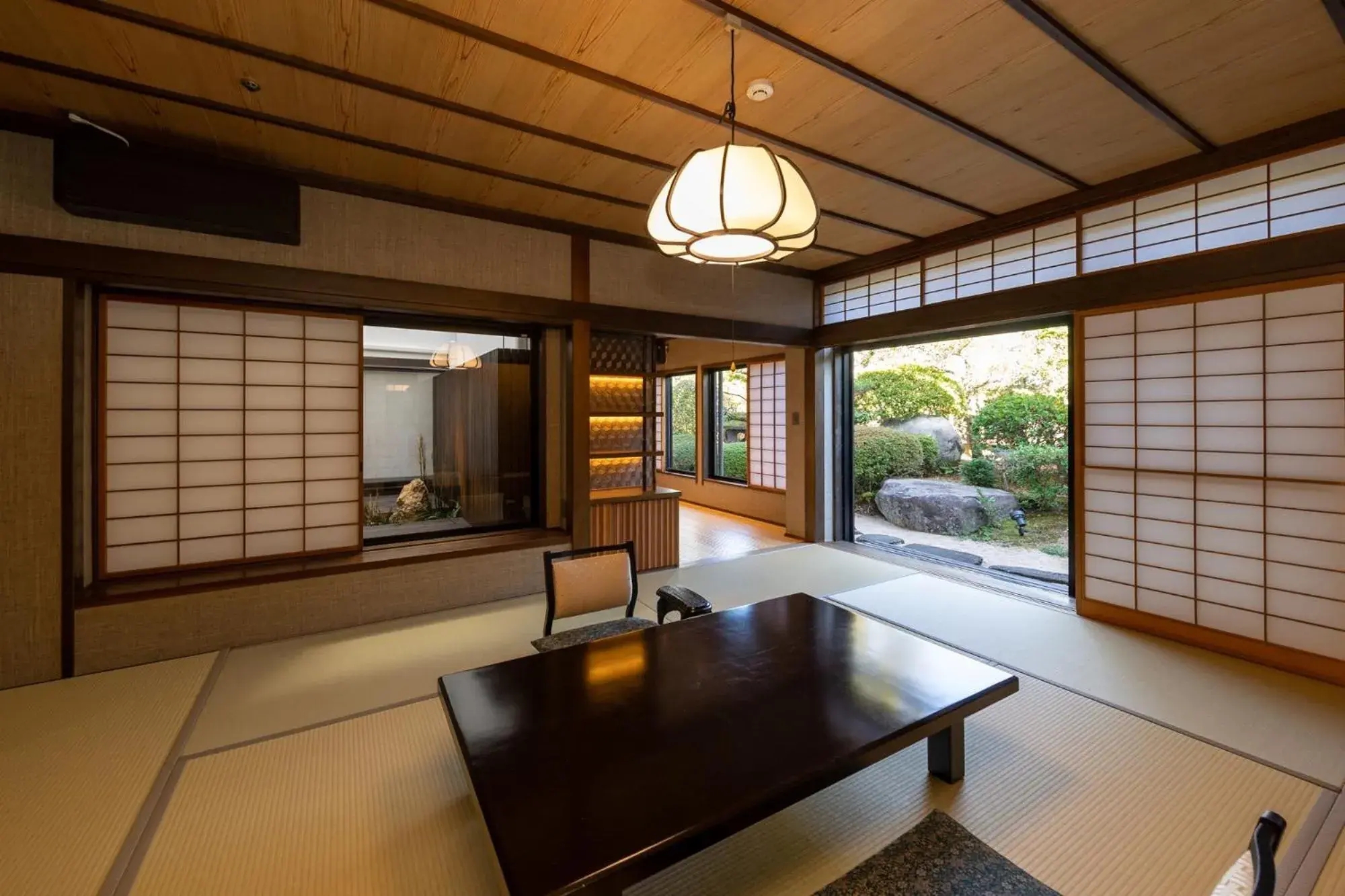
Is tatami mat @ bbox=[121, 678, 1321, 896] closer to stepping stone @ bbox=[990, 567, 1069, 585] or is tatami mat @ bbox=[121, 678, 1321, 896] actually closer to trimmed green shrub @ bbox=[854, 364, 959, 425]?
stepping stone @ bbox=[990, 567, 1069, 585]

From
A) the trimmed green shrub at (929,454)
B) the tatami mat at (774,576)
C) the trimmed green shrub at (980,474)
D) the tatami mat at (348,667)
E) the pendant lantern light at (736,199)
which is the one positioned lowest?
the tatami mat at (348,667)

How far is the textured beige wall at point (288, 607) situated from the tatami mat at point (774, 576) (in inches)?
44.4

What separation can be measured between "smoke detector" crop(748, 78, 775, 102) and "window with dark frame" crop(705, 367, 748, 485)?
5.08m

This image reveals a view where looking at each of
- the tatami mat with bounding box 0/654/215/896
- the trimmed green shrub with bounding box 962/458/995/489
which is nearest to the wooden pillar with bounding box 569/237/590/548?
the tatami mat with bounding box 0/654/215/896

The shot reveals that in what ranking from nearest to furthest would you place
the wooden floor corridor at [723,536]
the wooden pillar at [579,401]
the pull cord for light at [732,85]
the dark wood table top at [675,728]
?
the dark wood table top at [675,728] < the pull cord for light at [732,85] < the wooden pillar at [579,401] < the wooden floor corridor at [723,536]

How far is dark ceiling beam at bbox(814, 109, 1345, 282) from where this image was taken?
2711 millimetres

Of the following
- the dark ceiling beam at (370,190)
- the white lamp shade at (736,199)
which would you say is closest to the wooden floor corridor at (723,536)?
the dark ceiling beam at (370,190)

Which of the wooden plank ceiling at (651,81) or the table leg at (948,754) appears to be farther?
the wooden plank ceiling at (651,81)

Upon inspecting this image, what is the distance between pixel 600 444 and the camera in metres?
4.72

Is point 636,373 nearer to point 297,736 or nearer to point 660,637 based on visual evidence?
point 660,637

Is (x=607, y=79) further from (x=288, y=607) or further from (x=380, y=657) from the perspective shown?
(x=288, y=607)

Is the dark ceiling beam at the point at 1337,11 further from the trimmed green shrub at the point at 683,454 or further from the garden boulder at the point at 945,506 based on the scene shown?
the trimmed green shrub at the point at 683,454

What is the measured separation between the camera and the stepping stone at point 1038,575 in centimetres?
423

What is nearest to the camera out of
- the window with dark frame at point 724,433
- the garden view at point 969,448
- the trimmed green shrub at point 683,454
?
the garden view at point 969,448
